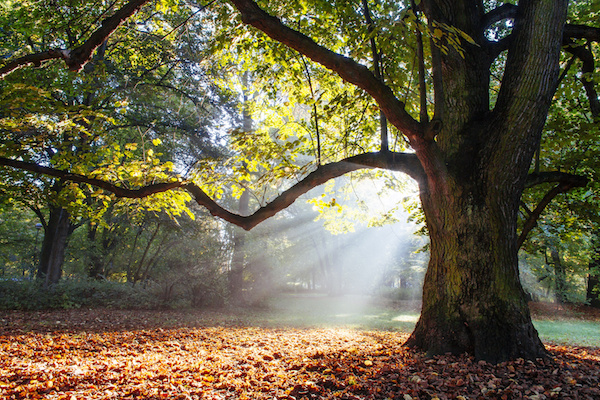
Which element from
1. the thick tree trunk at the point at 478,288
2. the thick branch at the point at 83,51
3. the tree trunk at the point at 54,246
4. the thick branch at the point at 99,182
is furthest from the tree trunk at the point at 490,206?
the tree trunk at the point at 54,246

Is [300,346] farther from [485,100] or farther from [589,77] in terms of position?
[589,77]

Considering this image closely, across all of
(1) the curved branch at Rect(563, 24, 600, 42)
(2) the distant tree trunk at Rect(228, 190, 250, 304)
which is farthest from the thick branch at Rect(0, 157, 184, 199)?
(2) the distant tree trunk at Rect(228, 190, 250, 304)

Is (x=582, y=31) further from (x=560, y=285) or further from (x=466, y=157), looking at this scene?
(x=560, y=285)

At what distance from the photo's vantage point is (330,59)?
142 inches

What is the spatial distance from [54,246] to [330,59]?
12.8m

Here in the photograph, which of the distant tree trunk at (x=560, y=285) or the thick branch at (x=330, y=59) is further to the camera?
the distant tree trunk at (x=560, y=285)

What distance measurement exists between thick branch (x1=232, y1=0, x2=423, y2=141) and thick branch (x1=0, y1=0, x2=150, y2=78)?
1.42 meters

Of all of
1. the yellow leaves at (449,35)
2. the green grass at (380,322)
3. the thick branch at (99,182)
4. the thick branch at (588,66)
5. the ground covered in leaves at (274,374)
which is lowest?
the green grass at (380,322)

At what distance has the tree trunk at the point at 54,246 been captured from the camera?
11327mm

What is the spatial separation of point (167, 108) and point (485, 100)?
1181 centimetres

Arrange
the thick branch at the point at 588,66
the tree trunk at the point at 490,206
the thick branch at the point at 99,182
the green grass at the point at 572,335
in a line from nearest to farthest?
the tree trunk at the point at 490,206 < the thick branch at the point at 99,182 < the thick branch at the point at 588,66 < the green grass at the point at 572,335

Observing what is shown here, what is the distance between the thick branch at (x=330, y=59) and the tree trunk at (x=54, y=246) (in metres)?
11.6

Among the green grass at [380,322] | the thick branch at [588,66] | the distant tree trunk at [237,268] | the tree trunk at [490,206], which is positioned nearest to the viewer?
the tree trunk at [490,206]

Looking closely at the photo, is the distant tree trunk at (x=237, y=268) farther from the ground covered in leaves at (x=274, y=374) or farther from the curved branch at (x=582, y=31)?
the curved branch at (x=582, y=31)
